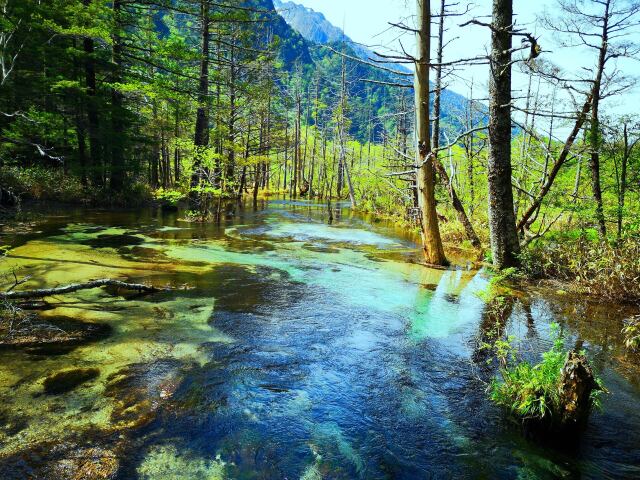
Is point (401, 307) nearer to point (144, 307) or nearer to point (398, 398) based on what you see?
point (398, 398)

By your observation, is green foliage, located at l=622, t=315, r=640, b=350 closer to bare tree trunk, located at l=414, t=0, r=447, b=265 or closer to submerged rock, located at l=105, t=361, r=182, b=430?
bare tree trunk, located at l=414, t=0, r=447, b=265

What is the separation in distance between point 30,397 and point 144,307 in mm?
2348

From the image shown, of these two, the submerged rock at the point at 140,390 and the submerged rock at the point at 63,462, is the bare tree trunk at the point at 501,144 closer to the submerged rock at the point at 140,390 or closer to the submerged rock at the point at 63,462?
the submerged rock at the point at 140,390

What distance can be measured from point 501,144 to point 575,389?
17.6 ft

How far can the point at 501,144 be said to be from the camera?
7.23 m

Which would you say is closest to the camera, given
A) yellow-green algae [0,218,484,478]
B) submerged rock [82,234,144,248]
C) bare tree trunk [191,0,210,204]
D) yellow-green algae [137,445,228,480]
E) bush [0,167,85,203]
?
yellow-green algae [137,445,228,480]

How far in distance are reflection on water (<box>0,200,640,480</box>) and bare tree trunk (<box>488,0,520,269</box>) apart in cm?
94

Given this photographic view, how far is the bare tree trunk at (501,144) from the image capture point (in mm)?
6867

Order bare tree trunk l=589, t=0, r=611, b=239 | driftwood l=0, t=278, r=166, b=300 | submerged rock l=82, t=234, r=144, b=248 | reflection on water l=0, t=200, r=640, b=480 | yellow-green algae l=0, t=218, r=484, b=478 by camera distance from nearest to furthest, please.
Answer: reflection on water l=0, t=200, r=640, b=480, yellow-green algae l=0, t=218, r=484, b=478, driftwood l=0, t=278, r=166, b=300, bare tree trunk l=589, t=0, r=611, b=239, submerged rock l=82, t=234, r=144, b=248

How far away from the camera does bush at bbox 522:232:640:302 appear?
645cm

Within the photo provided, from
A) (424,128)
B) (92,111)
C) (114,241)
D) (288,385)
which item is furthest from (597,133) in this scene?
(92,111)

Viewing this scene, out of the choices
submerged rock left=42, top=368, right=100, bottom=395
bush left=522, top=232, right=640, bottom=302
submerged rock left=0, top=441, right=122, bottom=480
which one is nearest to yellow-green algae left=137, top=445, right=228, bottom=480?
submerged rock left=0, top=441, right=122, bottom=480

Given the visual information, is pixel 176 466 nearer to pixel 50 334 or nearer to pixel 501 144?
pixel 50 334

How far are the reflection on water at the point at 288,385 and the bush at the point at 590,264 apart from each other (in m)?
0.68
